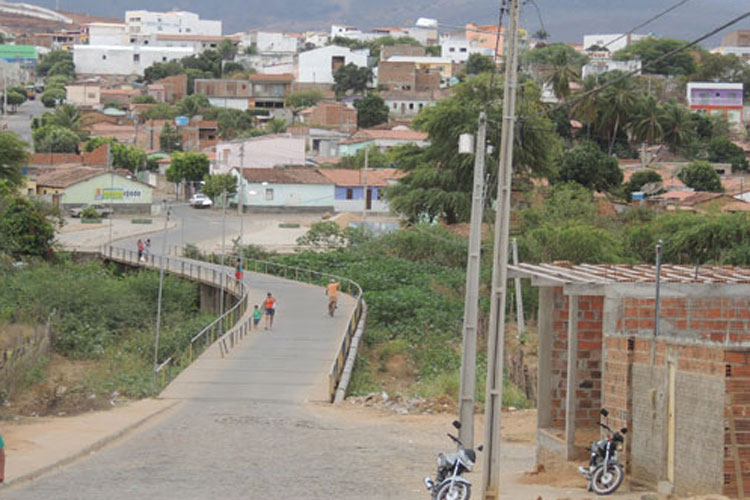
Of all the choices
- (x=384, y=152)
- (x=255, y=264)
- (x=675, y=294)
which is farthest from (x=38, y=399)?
(x=384, y=152)

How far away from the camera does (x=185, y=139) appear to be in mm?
122812

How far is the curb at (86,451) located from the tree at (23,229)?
104 ft

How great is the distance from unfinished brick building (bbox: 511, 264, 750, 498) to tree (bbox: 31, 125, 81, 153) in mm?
95664

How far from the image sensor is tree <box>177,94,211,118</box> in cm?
14250

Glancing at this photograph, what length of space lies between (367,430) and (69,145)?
92315mm

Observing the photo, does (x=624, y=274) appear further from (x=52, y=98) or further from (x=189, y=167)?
(x=52, y=98)

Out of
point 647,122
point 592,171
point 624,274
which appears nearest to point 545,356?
point 624,274

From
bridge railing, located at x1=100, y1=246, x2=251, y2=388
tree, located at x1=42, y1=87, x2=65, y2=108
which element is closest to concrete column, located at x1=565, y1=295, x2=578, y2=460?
bridge railing, located at x1=100, y1=246, x2=251, y2=388

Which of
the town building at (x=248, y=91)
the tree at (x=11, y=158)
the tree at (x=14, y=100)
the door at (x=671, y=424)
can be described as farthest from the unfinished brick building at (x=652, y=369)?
the tree at (x=14, y=100)

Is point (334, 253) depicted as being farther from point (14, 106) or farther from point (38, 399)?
point (14, 106)

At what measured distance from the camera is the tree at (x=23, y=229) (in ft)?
189

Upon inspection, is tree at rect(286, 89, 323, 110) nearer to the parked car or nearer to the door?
the parked car

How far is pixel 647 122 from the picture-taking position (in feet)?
322

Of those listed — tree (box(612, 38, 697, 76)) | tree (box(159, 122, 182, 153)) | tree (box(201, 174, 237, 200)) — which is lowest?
tree (box(201, 174, 237, 200))
